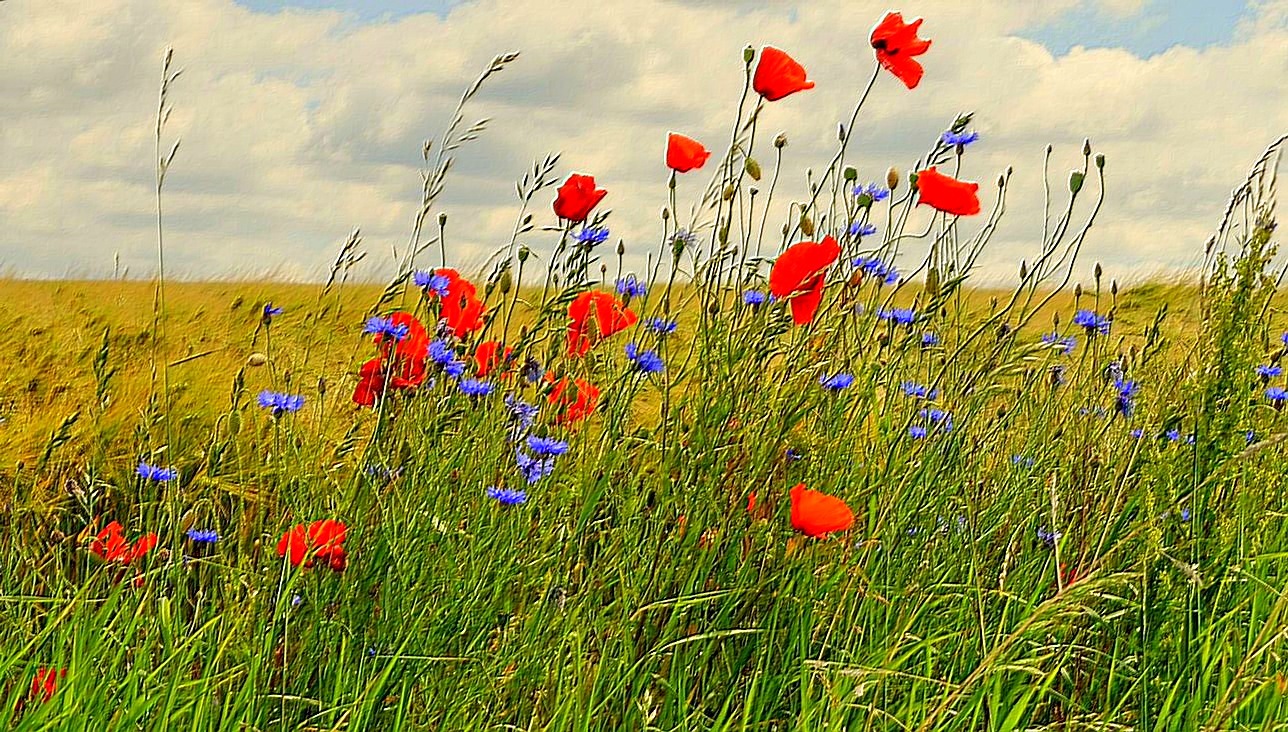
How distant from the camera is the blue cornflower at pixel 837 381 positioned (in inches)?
96.7

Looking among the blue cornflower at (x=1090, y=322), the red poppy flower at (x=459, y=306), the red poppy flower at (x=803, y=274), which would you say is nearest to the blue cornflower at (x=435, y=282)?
the red poppy flower at (x=459, y=306)

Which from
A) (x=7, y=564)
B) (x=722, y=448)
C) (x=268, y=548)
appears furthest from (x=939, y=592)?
(x=7, y=564)

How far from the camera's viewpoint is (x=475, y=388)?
2338 millimetres

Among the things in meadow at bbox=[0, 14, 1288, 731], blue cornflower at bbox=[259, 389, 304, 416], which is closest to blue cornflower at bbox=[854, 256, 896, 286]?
meadow at bbox=[0, 14, 1288, 731]

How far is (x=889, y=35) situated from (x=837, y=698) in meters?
1.22

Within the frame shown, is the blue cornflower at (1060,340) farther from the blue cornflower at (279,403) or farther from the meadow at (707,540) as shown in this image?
the blue cornflower at (279,403)

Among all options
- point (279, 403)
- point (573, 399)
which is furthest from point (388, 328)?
point (573, 399)

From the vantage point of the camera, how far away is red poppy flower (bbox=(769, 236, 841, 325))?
217 centimetres

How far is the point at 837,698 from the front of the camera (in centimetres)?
185

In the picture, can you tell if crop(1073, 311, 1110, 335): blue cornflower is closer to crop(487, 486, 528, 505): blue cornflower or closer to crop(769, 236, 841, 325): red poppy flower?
crop(769, 236, 841, 325): red poppy flower

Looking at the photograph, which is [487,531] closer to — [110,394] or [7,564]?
[7,564]

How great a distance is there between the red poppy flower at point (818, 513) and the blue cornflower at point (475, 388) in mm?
594

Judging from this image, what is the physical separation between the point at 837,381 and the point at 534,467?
2.00 feet

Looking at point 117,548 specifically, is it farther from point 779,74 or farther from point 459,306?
point 779,74
